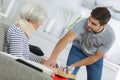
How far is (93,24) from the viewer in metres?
2.53

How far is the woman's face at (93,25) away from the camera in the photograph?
2477mm

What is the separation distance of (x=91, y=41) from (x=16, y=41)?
1031 millimetres

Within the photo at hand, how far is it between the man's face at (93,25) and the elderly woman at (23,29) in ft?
1.88

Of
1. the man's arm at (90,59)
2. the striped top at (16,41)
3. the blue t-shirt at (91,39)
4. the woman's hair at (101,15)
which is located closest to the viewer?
the striped top at (16,41)

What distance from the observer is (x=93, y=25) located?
2.54 metres

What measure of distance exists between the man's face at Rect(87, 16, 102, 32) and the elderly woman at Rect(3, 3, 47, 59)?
573 mm

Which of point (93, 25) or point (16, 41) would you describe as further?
point (93, 25)

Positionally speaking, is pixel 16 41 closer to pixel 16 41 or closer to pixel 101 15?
pixel 16 41

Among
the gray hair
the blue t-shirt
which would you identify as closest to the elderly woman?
the gray hair

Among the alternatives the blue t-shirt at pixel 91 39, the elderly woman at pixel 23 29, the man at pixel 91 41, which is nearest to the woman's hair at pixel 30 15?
the elderly woman at pixel 23 29

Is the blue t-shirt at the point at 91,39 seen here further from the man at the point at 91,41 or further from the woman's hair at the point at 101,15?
the woman's hair at the point at 101,15

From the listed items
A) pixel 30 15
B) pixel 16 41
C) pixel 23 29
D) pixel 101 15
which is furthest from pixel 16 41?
pixel 101 15

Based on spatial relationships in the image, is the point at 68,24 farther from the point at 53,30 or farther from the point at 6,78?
the point at 6,78

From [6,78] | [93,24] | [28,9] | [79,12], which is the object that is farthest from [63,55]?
[6,78]
